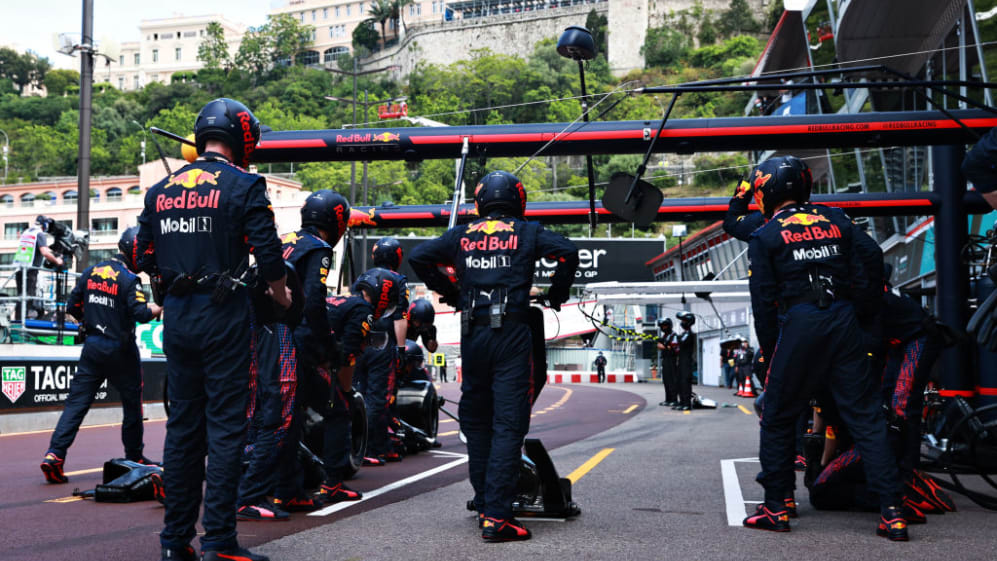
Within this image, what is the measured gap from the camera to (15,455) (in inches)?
406

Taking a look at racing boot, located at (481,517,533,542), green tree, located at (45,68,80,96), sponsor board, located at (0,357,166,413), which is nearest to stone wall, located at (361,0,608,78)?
green tree, located at (45,68,80,96)

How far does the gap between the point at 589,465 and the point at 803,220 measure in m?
4.02

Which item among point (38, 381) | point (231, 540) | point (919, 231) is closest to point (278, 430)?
point (231, 540)

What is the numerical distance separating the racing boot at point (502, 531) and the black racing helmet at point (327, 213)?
2.49 metres

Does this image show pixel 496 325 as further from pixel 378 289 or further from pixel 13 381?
pixel 13 381

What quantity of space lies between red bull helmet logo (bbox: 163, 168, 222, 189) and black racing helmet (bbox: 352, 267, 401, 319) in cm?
317

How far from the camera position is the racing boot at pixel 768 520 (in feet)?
18.5

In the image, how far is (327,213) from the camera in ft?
22.1

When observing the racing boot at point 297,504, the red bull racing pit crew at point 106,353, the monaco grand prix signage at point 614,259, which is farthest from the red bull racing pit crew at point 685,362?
the monaco grand prix signage at point 614,259

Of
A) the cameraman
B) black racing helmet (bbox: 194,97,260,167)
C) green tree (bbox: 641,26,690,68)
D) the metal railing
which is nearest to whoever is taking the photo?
black racing helmet (bbox: 194,97,260,167)

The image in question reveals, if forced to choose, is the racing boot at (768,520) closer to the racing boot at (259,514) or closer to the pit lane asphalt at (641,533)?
the pit lane asphalt at (641,533)

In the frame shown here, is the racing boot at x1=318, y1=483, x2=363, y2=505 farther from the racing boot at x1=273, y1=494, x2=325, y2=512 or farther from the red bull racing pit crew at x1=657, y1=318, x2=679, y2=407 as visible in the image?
the red bull racing pit crew at x1=657, y1=318, x2=679, y2=407

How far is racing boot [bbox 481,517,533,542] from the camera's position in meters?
5.25

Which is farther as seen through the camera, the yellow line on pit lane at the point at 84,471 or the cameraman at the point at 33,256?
the cameraman at the point at 33,256
